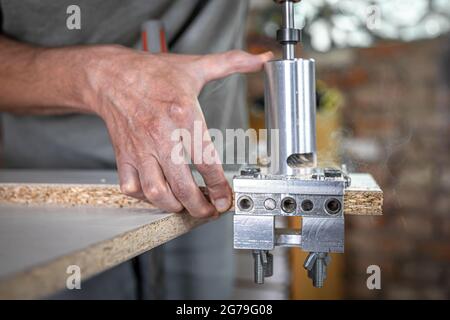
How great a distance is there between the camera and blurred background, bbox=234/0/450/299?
6.93 ft

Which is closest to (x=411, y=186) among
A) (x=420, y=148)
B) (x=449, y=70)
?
(x=420, y=148)

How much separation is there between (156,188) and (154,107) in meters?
0.10

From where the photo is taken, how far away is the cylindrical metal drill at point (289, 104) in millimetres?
564

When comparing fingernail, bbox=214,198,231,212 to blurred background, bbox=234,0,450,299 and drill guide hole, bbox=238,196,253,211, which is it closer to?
drill guide hole, bbox=238,196,253,211

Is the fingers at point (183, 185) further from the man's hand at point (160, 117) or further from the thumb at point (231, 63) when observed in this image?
the thumb at point (231, 63)

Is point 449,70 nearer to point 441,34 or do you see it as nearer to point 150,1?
point 441,34

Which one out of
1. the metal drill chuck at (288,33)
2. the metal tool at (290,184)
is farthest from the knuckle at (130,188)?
the metal drill chuck at (288,33)

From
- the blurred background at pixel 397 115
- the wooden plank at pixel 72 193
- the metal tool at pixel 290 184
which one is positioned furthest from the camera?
the blurred background at pixel 397 115

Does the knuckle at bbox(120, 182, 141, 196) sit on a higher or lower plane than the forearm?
lower

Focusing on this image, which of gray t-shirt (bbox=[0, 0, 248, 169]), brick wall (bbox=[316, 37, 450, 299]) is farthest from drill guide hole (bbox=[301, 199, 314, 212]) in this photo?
brick wall (bbox=[316, 37, 450, 299])

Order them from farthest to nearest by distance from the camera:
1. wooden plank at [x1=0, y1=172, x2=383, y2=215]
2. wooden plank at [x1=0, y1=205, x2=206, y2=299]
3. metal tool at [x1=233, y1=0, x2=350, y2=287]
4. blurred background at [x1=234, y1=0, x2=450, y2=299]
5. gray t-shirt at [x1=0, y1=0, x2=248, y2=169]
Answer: blurred background at [x1=234, y1=0, x2=450, y2=299], gray t-shirt at [x1=0, y1=0, x2=248, y2=169], wooden plank at [x1=0, y1=172, x2=383, y2=215], metal tool at [x1=233, y1=0, x2=350, y2=287], wooden plank at [x1=0, y1=205, x2=206, y2=299]

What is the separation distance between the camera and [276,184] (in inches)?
21.3

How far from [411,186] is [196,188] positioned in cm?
177

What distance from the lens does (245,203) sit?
560mm
